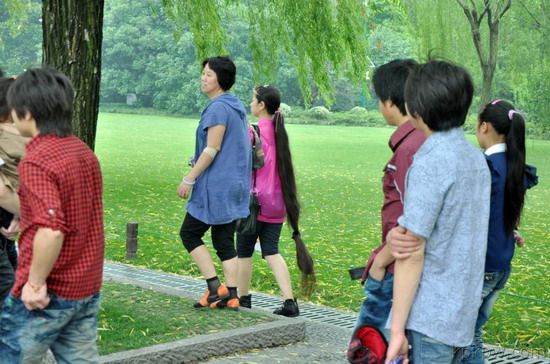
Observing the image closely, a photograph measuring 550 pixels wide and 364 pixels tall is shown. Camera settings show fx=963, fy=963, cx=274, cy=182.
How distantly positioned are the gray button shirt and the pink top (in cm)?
404

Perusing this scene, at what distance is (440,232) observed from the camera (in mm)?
3262

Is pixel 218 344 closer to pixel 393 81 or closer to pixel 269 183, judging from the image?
pixel 269 183

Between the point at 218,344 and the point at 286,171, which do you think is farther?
the point at 286,171

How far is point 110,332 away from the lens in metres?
6.13

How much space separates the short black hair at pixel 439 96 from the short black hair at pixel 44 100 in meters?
1.34

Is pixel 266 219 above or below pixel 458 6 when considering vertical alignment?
below

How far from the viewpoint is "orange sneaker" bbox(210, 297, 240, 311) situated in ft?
22.7

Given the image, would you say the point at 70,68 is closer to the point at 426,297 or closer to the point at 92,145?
the point at 92,145

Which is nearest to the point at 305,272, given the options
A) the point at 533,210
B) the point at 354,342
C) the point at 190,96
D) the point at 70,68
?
the point at 70,68

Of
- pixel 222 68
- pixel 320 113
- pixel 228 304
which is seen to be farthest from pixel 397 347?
pixel 320 113

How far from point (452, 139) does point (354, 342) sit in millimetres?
861

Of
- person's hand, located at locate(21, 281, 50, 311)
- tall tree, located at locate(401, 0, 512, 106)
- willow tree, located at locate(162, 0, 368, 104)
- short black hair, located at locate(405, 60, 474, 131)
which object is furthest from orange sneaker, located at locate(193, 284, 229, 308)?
tall tree, located at locate(401, 0, 512, 106)

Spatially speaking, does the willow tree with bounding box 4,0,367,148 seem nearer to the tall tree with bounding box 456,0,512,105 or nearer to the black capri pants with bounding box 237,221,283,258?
the black capri pants with bounding box 237,221,283,258

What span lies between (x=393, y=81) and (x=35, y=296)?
1860 millimetres
